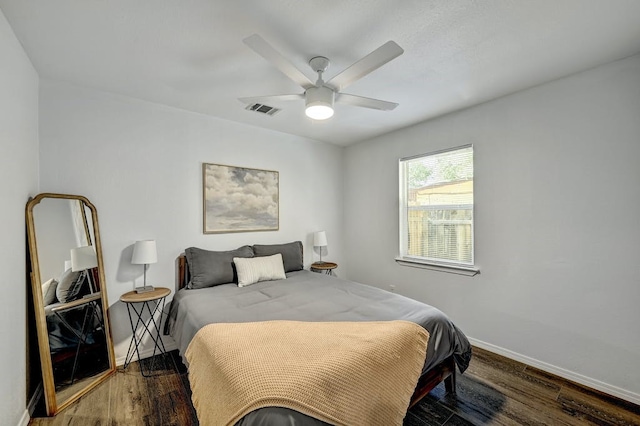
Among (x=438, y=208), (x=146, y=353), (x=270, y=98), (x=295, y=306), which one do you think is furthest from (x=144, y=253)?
(x=438, y=208)

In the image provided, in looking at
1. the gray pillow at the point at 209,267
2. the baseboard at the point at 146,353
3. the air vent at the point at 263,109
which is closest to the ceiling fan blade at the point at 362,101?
the air vent at the point at 263,109

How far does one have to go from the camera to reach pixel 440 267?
331 cm

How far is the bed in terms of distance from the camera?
2.01m

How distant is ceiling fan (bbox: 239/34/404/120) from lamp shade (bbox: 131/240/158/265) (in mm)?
1637

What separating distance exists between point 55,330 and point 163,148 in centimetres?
181

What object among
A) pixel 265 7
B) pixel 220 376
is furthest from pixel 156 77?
pixel 220 376

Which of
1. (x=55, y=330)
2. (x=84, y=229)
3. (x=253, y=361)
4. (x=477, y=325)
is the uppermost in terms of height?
(x=84, y=229)

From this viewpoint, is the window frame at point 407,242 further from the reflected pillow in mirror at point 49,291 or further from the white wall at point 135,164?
the reflected pillow in mirror at point 49,291

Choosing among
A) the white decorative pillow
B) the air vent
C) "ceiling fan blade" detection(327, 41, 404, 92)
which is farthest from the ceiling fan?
the white decorative pillow

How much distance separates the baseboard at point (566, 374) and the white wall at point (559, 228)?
0.01m

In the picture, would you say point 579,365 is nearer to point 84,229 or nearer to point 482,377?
point 482,377

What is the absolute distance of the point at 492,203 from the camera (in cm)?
291

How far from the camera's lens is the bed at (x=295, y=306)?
79.2 inches

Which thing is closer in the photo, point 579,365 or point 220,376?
point 220,376
